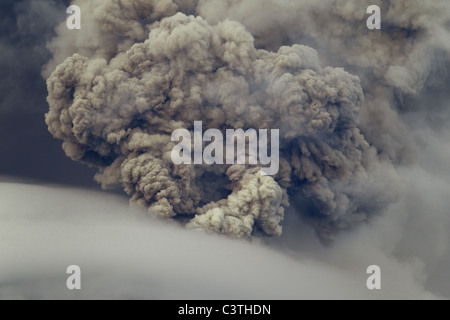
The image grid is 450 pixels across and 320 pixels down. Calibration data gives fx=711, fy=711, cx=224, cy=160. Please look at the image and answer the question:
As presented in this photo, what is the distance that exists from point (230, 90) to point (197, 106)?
4.69 ft

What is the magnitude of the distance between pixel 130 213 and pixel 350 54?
11.4 meters

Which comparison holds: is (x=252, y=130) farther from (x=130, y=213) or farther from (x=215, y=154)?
(x=130, y=213)

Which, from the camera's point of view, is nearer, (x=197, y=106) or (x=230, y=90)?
(x=230, y=90)

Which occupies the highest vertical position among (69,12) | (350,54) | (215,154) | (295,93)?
(69,12)

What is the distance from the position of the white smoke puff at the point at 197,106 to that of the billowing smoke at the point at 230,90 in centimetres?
4

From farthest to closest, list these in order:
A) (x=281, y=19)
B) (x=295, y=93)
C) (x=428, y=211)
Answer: (x=428, y=211), (x=281, y=19), (x=295, y=93)

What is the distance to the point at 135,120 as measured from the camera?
90.5 feet

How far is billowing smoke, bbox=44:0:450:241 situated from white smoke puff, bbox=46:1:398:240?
4cm

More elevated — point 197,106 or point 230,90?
point 230,90

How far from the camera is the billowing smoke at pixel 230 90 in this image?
26.7 meters

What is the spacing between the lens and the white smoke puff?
26516 millimetres

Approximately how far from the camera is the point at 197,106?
89.2 feet

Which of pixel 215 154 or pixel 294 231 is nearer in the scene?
pixel 215 154

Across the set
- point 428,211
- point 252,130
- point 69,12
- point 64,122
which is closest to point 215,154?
point 252,130
